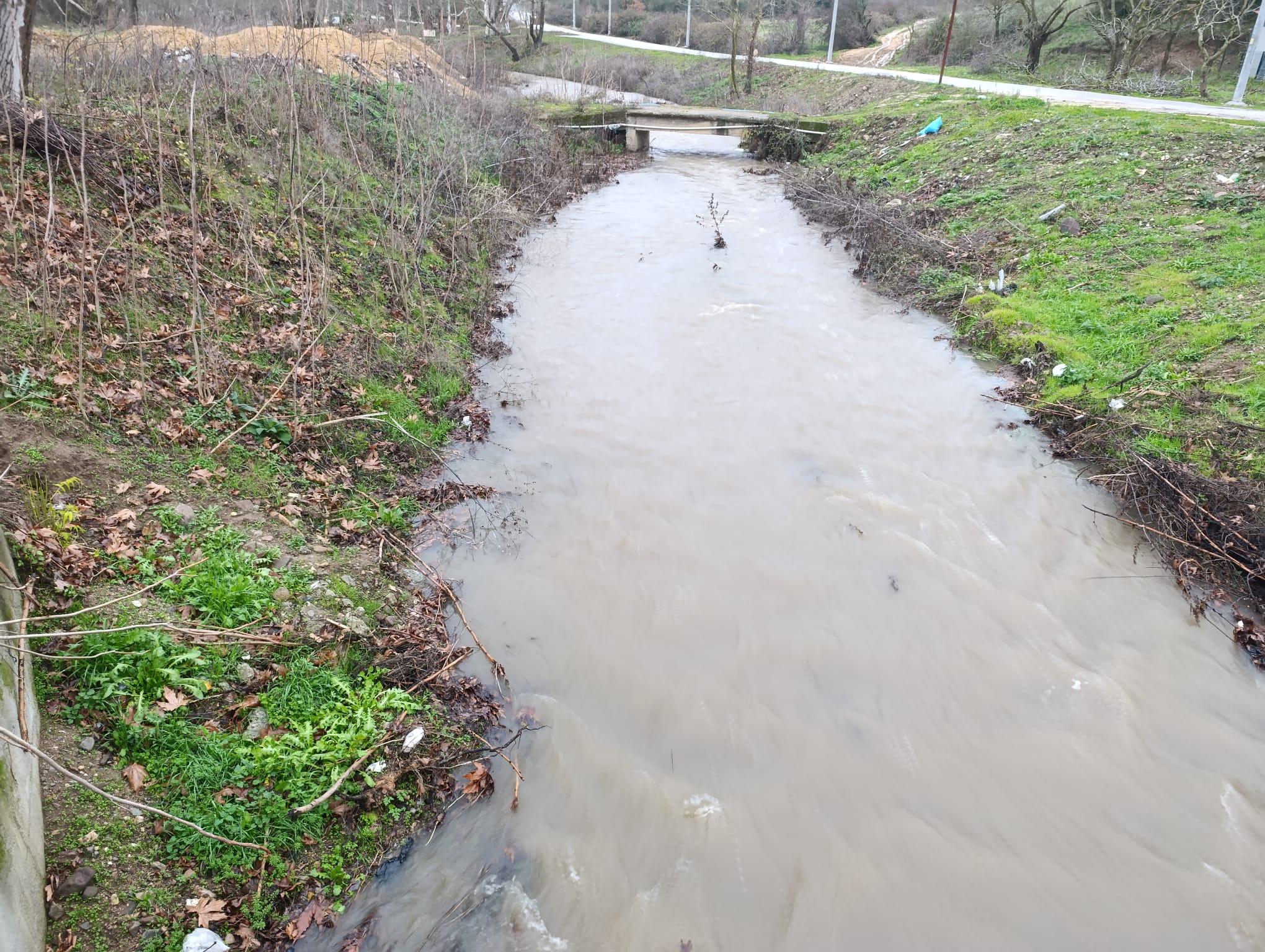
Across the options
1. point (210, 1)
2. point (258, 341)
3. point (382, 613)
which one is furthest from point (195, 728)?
point (210, 1)

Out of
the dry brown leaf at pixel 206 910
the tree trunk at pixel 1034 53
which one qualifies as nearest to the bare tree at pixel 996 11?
the tree trunk at pixel 1034 53

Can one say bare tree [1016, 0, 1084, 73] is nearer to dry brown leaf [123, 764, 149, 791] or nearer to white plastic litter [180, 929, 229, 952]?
dry brown leaf [123, 764, 149, 791]

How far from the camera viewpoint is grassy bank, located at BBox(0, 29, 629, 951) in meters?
2.95

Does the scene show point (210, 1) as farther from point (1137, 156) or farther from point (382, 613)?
point (1137, 156)

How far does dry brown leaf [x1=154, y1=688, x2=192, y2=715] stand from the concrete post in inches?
17.1

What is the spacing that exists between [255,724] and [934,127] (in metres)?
16.4

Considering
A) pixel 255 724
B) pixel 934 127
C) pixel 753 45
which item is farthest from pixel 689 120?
pixel 255 724

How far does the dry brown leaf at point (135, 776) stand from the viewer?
9.61 feet

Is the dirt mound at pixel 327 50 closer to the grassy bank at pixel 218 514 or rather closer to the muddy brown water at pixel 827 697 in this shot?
the grassy bank at pixel 218 514

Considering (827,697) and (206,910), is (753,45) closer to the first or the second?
(827,697)

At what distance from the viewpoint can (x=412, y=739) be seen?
358 cm

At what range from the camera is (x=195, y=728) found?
3205 mm

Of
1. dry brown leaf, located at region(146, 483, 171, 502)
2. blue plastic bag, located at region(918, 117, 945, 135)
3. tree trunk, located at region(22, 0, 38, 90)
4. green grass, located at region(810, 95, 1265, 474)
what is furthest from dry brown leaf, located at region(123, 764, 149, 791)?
blue plastic bag, located at region(918, 117, 945, 135)

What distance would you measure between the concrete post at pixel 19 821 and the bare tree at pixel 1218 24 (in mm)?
24202
